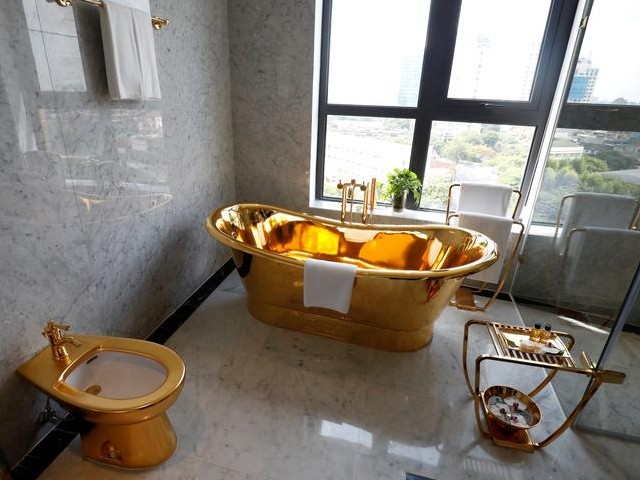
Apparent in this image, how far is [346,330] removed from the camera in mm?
2281

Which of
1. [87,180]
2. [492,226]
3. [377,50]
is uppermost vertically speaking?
[377,50]

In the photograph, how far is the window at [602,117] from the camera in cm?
171

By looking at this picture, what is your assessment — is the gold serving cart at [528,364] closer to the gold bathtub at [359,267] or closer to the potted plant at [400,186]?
the gold bathtub at [359,267]

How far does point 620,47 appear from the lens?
72.4 inches

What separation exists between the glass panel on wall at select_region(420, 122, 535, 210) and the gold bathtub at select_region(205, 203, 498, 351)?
2.32ft

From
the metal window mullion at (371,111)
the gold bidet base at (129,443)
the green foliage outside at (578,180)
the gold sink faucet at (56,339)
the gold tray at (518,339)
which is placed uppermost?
the metal window mullion at (371,111)

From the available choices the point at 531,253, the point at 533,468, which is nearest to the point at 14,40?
the point at 533,468

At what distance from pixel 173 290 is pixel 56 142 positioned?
1276 millimetres

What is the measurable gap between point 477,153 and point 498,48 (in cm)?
76

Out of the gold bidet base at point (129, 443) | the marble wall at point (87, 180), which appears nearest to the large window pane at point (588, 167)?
the gold bidet base at point (129, 443)

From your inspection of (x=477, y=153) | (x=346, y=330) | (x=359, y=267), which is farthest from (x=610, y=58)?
(x=346, y=330)

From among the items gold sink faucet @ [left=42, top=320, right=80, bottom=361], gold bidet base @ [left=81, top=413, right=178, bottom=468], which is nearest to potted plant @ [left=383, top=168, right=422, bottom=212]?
gold bidet base @ [left=81, top=413, right=178, bottom=468]

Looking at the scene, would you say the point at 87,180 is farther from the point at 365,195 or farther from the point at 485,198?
the point at 485,198

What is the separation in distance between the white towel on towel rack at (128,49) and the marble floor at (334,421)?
59.5 inches
